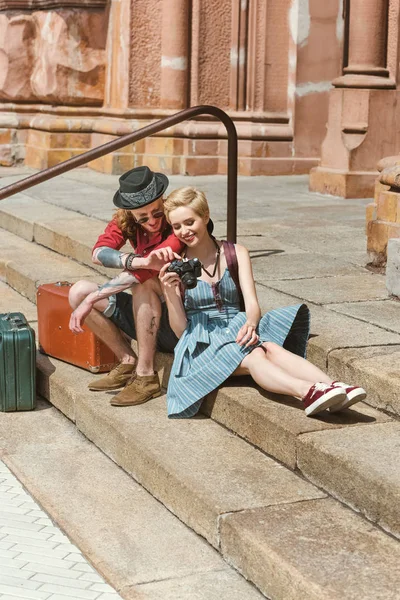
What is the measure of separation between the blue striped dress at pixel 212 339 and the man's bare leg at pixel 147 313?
0.21 m

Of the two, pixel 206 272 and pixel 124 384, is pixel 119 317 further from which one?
pixel 206 272

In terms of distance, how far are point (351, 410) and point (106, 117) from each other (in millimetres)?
7603

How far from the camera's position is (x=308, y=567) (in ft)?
10.9

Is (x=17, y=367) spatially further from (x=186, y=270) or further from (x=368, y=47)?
(x=368, y=47)

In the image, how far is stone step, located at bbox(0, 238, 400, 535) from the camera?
3674 millimetres

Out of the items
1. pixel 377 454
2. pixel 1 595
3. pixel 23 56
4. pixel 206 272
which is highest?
pixel 23 56

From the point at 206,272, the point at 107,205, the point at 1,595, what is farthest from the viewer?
the point at 107,205

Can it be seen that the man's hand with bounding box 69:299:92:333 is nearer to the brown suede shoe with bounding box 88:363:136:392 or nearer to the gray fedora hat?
the brown suede shoe with bounding box 88:363:136:392

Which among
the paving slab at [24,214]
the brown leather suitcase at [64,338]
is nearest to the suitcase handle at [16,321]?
the brown leather suitcase at [64,338]

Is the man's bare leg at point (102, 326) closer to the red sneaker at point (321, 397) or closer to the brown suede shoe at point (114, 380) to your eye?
the brown suede shoe at point (114, 380)

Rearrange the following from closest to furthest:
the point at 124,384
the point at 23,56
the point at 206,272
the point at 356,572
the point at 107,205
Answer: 1. the point at 356,572
2. the point at 206,272
3. the point at 124,384
4. the point at 107,205
5. the point at 23,56

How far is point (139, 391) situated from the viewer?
5.04 meters

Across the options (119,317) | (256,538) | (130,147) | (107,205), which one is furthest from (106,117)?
(256,538)

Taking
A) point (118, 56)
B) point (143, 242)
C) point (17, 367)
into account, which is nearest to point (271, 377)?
point (143, 242)
